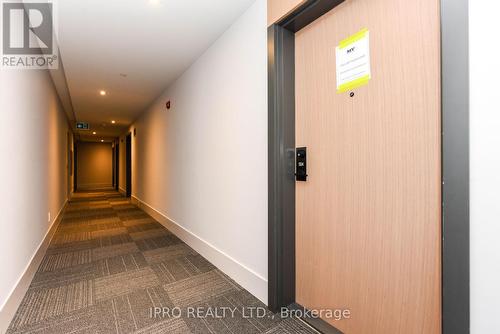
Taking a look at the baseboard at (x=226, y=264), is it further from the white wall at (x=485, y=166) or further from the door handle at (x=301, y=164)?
the white wall at (x=485, y=166)

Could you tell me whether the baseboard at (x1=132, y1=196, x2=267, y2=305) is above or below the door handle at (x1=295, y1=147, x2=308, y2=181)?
below

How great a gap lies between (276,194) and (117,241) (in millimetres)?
2802

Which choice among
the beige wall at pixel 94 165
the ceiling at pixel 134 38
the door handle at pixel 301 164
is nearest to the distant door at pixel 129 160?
the ceiling at pixel 134 38

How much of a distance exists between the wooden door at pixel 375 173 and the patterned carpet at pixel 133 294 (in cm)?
51

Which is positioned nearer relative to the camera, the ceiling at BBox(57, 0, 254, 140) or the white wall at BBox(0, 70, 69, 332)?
the white wall at BBox(0, 70, 69, 332)

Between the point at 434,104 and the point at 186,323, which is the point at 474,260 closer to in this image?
the point at 434,104

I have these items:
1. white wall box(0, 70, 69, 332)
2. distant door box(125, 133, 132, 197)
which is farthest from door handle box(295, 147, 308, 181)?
distant door box(125, 133, 132, 197)

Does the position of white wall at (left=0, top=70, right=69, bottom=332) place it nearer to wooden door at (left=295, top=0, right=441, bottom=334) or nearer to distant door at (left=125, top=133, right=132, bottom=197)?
wooden door at (left=295, top=0, right=441, bottom=334)

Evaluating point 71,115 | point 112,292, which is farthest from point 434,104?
point 71,115

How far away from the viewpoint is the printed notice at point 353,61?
128cm

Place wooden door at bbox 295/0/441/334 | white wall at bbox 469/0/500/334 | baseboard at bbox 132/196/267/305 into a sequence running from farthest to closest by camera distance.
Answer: baseboard at bbox 132/196/267/305 < wooden door at bbox 295/0/441/334 < white wall at bbox 469/0/500/334

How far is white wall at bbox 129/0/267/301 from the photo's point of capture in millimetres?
1907

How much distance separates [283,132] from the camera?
1.66 m

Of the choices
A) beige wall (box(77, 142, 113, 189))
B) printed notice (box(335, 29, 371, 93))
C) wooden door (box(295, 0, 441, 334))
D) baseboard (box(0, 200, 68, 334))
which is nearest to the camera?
wooden door (box(295, 0, 441, 334))
